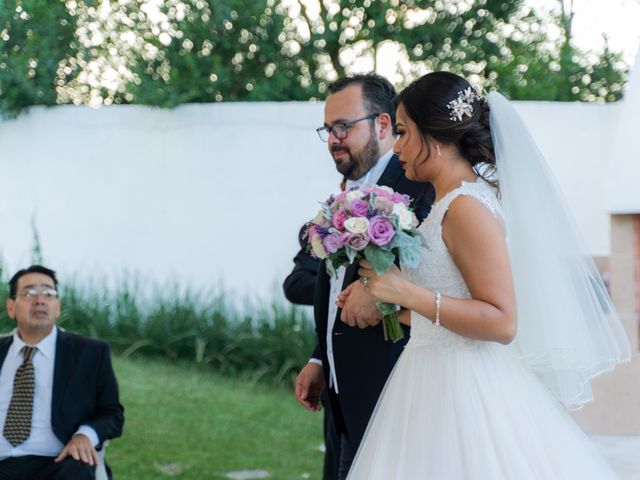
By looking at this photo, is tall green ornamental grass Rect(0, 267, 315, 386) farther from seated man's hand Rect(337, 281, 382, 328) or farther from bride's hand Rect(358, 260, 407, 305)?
bride's hand Rect(358, 260, 407, 305)

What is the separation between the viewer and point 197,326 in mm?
8945

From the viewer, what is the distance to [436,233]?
267 cm

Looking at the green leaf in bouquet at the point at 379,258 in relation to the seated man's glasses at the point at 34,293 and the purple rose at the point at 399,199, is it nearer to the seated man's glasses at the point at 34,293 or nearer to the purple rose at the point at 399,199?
the purple rose at the point at 399,199

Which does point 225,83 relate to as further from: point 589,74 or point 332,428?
point 332,428

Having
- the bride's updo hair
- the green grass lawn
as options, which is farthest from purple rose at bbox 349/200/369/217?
the green grass lawn

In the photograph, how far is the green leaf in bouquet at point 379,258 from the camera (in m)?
2.58

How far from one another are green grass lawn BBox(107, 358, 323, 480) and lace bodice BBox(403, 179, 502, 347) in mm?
3880

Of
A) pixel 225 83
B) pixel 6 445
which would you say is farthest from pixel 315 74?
pixel 6 445

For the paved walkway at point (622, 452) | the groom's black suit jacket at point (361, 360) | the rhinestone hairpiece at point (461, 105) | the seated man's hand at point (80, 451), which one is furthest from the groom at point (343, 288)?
the paved walkway at point (622, 452)

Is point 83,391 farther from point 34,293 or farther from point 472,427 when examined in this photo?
point 472,427

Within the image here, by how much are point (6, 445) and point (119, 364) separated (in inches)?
163

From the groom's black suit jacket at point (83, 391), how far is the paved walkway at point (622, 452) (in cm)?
257

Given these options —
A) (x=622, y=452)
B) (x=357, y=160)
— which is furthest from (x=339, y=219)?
(x=622, y=452)

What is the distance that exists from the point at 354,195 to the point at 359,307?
0.35 meters
